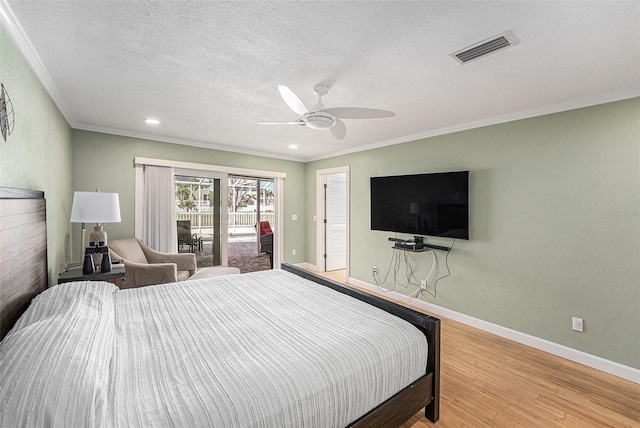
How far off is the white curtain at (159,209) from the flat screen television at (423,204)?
3.12 m

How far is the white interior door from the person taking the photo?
228 inches

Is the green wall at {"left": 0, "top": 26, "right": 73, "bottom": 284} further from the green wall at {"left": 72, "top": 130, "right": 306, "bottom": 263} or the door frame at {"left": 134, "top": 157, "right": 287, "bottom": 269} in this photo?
the door frame at {"left": 134, "top": 157, "right": 287, "bottom": 269}

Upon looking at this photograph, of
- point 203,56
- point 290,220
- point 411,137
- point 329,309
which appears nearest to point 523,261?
point 411,137

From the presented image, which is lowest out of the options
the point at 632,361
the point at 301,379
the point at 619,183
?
the point at 632,361

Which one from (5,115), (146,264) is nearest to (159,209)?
(146,264)

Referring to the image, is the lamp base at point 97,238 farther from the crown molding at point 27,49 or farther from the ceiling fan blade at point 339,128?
the ceiling fan blade at point 339,128

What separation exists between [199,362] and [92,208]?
218 centimetres

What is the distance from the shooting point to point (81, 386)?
95 cm

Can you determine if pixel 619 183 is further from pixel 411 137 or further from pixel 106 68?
pixel 106 68

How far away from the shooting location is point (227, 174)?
4.92 m

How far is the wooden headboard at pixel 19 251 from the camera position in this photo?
1467mm

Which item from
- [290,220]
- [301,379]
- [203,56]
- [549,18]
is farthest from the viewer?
[290,220]

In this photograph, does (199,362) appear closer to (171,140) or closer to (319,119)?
(319,119)

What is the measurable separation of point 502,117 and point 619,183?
3.90 feet
